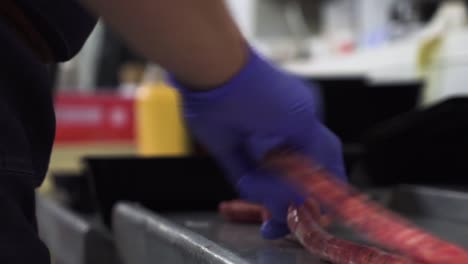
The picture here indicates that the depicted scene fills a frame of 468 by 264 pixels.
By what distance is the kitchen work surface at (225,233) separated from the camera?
57 cm

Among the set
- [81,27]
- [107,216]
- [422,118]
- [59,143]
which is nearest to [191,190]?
[107,216]

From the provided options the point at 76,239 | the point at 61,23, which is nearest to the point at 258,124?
the point at 61,23

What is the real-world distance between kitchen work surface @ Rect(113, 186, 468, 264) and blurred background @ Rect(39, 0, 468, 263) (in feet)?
0.23

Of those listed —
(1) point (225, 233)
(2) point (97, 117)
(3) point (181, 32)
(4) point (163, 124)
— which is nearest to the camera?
(3) point (181, 32)

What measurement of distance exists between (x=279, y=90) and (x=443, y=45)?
2.44 feet

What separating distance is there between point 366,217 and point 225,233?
25 centimetres

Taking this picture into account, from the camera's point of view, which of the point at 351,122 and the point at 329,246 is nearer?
the point at 329,246

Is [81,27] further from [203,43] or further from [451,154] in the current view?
[451,154]

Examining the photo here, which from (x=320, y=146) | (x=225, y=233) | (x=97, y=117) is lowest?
(x=97, y=117)

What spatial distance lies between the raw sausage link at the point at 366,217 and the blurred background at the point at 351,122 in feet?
0.43

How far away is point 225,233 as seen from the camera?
2.45 feet

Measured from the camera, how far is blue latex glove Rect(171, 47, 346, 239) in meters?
0.56

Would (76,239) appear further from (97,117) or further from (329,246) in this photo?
(97,117)

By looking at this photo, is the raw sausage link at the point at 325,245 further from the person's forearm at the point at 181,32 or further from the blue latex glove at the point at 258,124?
the person's forearm at the point at 181,32
